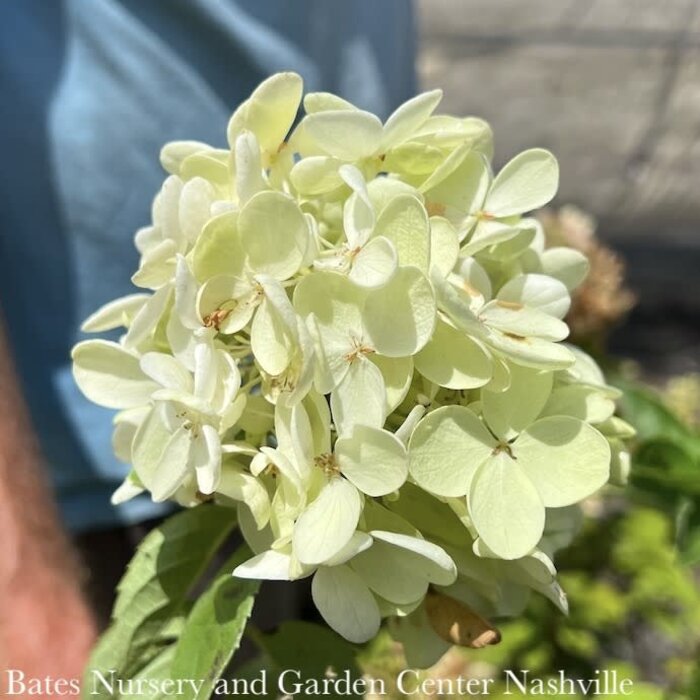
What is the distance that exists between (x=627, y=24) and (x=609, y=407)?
2.36m

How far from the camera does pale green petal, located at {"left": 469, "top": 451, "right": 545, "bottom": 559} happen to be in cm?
23

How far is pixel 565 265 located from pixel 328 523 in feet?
0.43

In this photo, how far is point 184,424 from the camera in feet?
0.77

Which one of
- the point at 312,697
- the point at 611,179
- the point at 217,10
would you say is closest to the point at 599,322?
the point at 217,10

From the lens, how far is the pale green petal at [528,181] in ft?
0.89

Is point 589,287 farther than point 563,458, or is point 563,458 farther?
point 589,287

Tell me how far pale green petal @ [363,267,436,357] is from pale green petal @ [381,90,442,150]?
0.05 m

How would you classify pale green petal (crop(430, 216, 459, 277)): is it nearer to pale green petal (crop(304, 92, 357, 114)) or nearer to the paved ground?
pale green petal (crop(304, 92, 357, 114))

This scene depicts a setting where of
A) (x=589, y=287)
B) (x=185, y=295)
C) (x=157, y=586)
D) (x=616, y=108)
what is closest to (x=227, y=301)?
(x=185, y=295)

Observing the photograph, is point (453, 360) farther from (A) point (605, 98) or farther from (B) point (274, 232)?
(A) point (605, 98)

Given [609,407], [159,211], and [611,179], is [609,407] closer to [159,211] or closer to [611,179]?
[159,211]

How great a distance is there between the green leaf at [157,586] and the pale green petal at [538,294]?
0.13 m

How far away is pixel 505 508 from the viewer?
23cm

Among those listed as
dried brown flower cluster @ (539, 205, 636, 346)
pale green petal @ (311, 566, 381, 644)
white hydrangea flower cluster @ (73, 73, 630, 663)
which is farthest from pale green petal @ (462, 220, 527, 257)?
dried brown flower cluster @ (539, 205, 636, 346)
